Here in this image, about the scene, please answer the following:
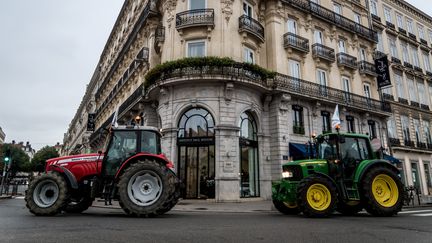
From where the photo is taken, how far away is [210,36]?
1898 centimetres

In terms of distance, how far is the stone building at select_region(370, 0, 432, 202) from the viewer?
29156mm

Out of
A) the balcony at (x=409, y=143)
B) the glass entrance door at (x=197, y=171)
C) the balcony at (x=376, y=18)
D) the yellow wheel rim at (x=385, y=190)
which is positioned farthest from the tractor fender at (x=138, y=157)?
the balcony at (x=376, y=18)

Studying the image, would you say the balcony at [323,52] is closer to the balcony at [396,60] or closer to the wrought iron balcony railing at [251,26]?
the wrought iron balcony railing at [251,26]

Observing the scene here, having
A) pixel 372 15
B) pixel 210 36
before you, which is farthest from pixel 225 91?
pixel 372 15

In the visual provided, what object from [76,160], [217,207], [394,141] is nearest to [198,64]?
[217,207]

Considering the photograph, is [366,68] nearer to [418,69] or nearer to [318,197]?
[418,69]

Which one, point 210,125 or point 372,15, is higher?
point 372,15

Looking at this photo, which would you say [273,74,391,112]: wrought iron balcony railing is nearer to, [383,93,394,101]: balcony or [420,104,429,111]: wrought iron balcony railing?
[383,93,394,101]: balcony

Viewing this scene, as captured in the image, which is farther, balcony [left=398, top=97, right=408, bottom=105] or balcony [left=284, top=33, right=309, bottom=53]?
balcony [left=398, top=97, right=408, bottom=105]

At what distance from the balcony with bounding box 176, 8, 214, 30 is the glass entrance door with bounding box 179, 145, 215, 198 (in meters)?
8.15

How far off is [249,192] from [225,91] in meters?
6.69

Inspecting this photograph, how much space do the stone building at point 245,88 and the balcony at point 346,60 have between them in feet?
0.33

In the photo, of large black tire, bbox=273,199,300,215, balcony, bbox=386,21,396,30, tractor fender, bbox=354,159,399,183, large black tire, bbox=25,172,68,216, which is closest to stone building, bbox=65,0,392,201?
large black tire, bbox=273,199,300,215

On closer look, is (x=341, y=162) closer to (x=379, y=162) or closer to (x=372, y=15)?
(x=379, y=162)
